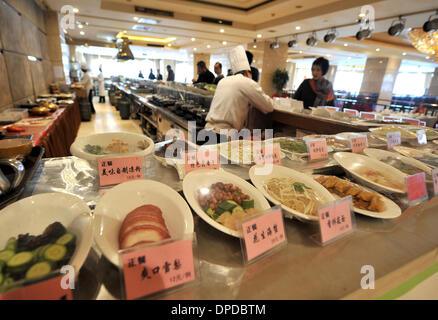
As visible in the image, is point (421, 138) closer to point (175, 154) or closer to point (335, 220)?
point (335, 220)

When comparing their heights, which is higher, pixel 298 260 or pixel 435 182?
pixel 435 182

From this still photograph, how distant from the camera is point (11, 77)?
366cm

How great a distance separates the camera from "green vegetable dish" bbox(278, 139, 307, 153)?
170 cm

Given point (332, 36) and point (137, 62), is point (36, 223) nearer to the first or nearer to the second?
point (332, 36)

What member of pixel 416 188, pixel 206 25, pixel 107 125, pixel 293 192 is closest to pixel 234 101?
pixel 293 192

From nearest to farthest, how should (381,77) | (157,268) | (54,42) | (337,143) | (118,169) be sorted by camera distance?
1. (157,268)
2. (118,169)
3. (337,143)
4. (54,42)
5. (381,77)

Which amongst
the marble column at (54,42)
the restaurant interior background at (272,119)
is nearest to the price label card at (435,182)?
the restaurant interior background at (272,119)

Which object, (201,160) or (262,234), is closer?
(262,234)

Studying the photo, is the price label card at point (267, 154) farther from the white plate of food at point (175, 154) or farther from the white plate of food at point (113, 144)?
the white plate of food at point (113, 144)

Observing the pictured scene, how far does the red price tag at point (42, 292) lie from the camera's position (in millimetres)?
481

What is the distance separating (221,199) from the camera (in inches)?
39.0

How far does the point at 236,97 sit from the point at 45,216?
94.7 inches
